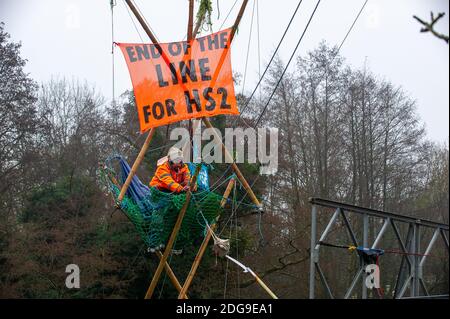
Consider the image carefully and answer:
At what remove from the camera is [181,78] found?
1207 cm

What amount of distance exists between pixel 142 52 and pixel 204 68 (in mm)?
1004

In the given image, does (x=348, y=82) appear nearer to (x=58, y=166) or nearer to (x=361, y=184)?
(x=361, y=184)

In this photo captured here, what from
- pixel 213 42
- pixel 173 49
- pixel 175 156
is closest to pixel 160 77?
pixel 173 49

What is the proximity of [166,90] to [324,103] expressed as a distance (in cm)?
1357

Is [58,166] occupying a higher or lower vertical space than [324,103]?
lower

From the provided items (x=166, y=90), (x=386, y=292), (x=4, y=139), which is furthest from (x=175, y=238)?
(x=386, y=292)

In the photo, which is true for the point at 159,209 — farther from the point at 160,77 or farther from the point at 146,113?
the point at 160,77

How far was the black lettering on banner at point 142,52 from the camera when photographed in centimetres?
1216

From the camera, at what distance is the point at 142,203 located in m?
12.5

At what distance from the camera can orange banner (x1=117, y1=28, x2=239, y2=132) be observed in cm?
1198

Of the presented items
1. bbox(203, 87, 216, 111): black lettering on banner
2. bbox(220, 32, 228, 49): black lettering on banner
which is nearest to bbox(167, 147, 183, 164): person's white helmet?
bbox(203, 87, 216, 111): black lettering on banner

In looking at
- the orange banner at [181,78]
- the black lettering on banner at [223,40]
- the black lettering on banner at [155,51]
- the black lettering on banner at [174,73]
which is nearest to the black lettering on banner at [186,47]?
the orange banner at [181,78]

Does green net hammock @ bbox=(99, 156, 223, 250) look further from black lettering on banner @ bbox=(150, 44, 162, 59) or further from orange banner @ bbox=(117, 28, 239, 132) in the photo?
black lettering on banner @ bbox=(150, 44, 162, 59)

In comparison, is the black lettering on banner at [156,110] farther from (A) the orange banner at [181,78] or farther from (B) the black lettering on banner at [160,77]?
(B) the black lettering on banner at [160,77]
